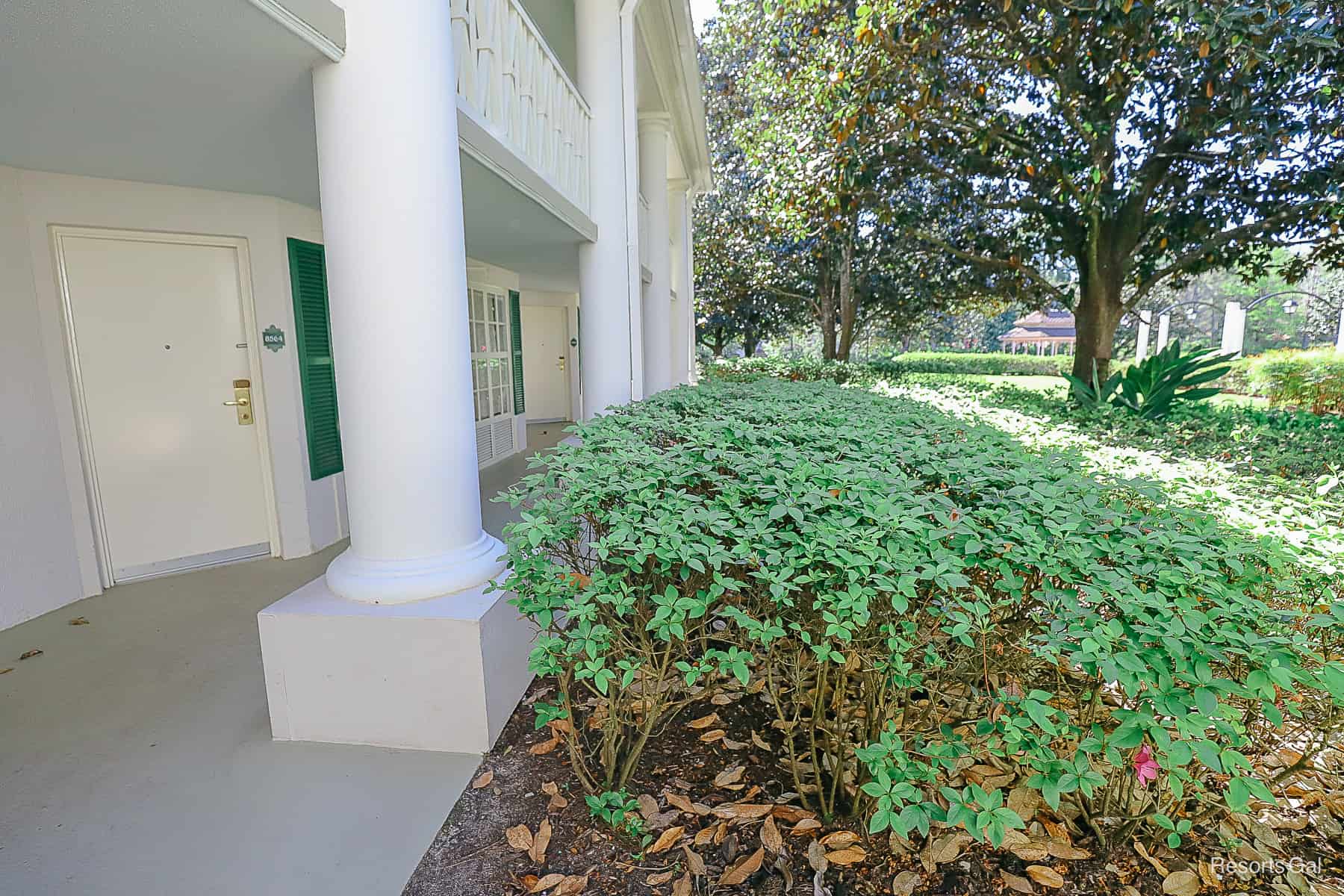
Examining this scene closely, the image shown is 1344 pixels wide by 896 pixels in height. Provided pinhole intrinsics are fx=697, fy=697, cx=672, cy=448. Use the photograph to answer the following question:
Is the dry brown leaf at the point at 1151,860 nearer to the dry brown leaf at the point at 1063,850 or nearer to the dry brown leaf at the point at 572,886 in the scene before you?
the dry brown leaf at the point at 1063,850

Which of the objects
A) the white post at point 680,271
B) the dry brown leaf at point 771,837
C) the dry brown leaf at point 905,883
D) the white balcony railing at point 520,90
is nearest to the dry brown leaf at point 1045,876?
the dry brown leaf at point 905,883

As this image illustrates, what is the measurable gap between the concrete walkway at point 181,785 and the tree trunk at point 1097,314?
9.84 m

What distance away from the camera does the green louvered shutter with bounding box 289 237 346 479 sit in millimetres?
5000

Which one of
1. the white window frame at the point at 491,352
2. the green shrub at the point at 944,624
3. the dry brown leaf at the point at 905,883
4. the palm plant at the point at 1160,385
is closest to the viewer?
the green shrub at the point at 944,624

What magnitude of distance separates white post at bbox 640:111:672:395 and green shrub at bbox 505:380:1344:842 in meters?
6.65

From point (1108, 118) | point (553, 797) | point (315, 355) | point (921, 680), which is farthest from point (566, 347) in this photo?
point (921, 680)

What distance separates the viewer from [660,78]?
8.09 metres

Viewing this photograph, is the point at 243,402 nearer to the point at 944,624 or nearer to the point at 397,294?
the point at 397,294

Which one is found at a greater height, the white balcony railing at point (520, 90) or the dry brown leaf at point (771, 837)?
the white balcony railing at point (520, 90)

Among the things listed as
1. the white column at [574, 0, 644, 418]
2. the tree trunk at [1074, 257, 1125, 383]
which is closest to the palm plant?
the tree trunk at [1074, 257, 1125, 383]

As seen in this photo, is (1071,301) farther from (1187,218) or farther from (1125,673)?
(1125,673)

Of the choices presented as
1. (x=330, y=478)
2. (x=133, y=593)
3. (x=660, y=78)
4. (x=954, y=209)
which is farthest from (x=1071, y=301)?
(x=133, y=593)

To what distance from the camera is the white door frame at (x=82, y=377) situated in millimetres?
4082

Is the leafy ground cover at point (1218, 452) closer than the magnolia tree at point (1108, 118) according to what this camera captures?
Yes
